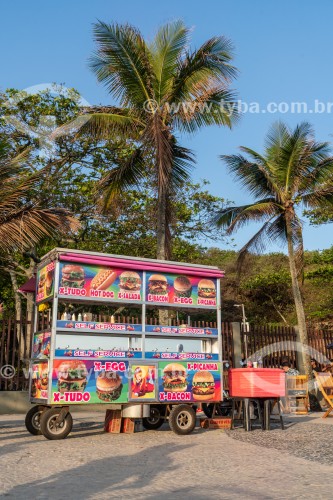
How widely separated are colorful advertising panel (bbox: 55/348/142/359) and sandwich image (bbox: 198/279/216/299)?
6.20 feet

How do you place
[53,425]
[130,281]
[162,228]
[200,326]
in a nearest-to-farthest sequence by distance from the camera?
[53,425], [130,281], [162,228], [200,326]

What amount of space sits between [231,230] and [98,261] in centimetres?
939

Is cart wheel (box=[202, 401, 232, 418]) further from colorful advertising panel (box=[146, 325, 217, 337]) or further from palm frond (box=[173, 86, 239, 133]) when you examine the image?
palm frond (box=[173, 86, 239, 133])

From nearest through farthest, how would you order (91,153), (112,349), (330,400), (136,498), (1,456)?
(136,498)
(1,456)
(112,349)
(330,400)
(91,153)

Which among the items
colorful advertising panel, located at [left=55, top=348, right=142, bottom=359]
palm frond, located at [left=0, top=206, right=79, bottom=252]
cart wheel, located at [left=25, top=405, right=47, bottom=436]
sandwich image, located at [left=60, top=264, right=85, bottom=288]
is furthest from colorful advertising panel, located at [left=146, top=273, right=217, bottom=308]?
cart wheel, located at [left=25, top=405, right=47, bottom=436]

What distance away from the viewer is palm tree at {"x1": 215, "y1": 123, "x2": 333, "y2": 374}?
56.7 feet

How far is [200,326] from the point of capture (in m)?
15.1

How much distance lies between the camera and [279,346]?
56.4ft

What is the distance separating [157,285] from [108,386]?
2.16 m

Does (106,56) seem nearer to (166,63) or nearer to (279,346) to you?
(166,63)

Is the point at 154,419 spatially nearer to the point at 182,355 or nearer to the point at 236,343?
the point at 182,355

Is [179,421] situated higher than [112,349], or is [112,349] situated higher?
[112,349]

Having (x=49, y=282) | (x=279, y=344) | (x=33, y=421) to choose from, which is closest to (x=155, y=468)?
Result: (x=33, y=421)

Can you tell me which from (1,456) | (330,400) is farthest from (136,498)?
(330,400)
